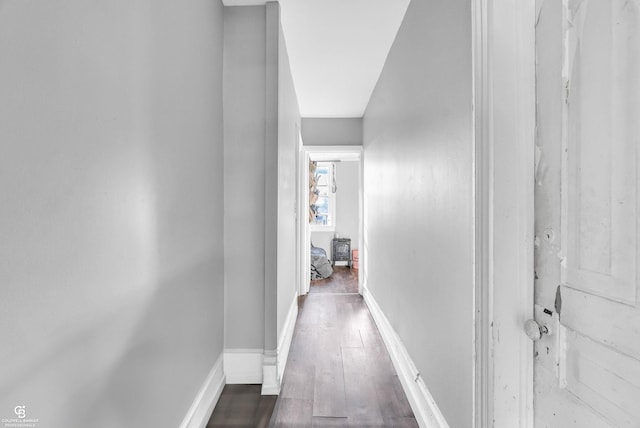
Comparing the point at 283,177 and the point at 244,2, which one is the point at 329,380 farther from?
the point at 244,2

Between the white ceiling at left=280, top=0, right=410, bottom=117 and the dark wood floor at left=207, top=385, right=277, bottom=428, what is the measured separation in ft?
8.37

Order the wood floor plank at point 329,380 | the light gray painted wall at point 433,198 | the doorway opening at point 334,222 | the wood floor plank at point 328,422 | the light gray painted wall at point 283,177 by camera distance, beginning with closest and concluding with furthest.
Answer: the light gray painted wall at point 433,198 → the wood floor plank at point 328,422 → the wood floor plank at point 329,380 → the light gray painted wall at point 283,177 → the doorway opening at point 334,222

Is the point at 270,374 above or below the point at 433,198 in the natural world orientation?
below

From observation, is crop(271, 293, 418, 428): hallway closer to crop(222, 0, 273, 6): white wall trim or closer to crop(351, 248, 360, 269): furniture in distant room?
crop(222, 0, 273, 6): white wall trim

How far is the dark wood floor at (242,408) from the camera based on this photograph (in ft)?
5.76

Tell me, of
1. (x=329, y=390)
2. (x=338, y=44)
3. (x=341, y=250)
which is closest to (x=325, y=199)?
(x=341, y=250)

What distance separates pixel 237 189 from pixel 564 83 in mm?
1790

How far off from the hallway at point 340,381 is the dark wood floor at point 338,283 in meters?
1.31

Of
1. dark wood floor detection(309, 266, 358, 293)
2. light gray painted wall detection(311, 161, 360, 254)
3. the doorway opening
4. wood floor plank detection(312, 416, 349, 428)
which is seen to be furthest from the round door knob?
light gray painted wall detection(311, 161, 360, 254)

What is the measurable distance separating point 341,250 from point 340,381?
172 inches

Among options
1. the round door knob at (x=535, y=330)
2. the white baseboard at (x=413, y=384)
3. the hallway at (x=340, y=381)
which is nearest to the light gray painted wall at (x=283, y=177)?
the hallway at (x=340, y=381)

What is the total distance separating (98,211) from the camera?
2.92ft

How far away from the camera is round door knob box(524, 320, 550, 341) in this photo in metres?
0.83

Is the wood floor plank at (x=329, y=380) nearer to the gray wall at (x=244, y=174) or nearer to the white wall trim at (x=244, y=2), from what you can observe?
the gray wall at (x=244, y=174)
